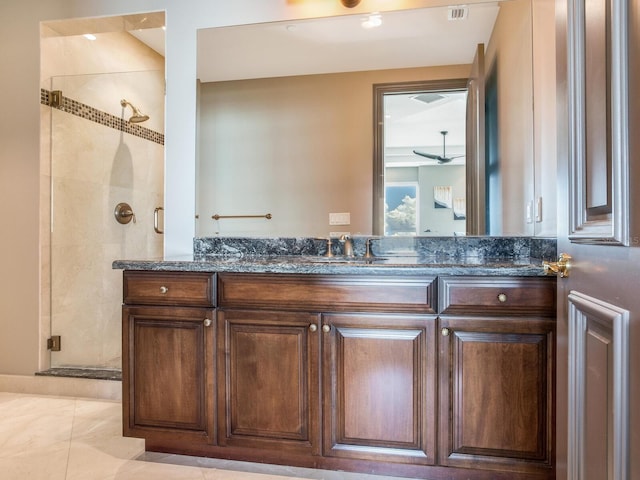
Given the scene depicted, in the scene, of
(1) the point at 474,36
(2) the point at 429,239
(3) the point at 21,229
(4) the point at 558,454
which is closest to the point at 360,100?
(1) the point at 474,36

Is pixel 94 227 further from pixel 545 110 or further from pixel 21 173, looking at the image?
pixel 545 110

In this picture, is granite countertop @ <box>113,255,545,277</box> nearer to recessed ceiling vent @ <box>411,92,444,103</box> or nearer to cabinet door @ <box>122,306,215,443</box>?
cabinet door @ <box>122,306,215,443</box>

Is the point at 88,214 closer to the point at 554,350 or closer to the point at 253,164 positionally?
the point at 253,164

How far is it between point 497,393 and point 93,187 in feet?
9.21

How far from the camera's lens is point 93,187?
2855 millimetres

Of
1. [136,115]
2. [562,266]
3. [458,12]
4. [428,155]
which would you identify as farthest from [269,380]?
[136,115]

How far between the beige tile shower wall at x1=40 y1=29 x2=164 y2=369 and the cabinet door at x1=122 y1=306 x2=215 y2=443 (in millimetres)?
1295

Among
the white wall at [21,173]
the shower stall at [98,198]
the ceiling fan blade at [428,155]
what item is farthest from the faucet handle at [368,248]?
the white wall at [21,173]

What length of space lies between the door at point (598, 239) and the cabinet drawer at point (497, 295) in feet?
1.22

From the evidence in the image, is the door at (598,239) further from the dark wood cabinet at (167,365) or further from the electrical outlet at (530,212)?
the dark wood cabinet at (167,365)

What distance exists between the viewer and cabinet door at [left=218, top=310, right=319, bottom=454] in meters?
1.55

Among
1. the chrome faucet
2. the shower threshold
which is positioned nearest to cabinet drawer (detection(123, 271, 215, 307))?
the chrome faucet

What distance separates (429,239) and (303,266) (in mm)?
808

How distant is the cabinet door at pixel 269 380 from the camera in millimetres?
1555
